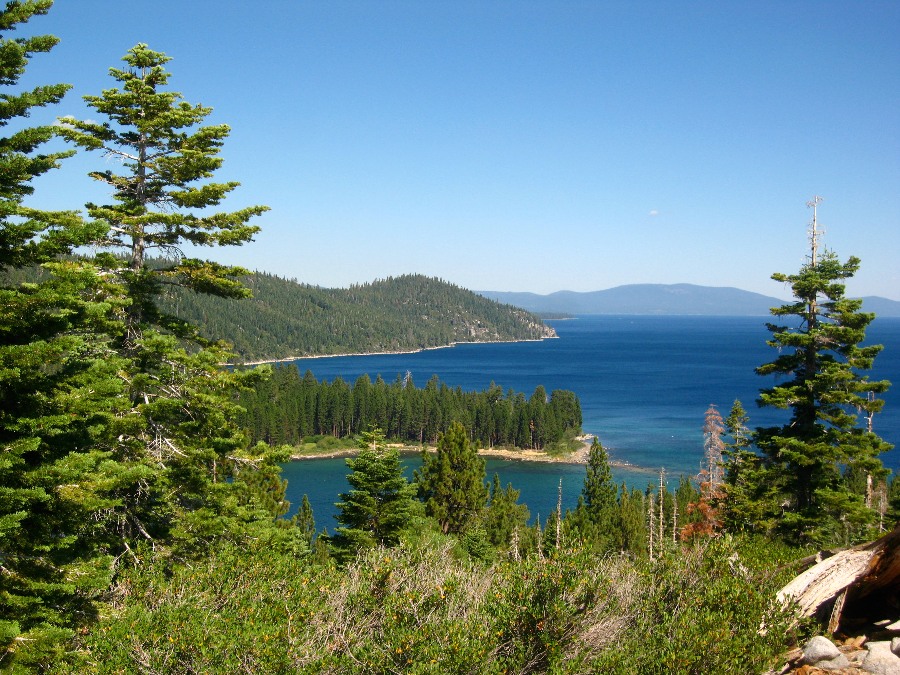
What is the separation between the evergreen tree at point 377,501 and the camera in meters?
22.6

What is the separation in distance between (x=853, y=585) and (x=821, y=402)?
1014 centimetres

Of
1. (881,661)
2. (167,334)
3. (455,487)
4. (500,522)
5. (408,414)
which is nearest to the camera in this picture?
(881,661)

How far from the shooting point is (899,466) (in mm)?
66938

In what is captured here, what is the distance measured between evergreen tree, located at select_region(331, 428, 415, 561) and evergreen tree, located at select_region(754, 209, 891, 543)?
39.9 ft

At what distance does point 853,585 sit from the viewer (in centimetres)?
845

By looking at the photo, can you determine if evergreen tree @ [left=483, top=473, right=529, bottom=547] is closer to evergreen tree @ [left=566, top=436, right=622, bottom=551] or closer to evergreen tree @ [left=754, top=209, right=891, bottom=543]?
evergreen tree @ [left=566, top=436, right=622, bottom=551]

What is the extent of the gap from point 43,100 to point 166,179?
3.55m

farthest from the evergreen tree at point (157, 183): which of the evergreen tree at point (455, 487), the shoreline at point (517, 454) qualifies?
the shoreline at point (517, 454)

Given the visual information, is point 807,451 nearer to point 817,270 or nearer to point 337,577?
point 817,270

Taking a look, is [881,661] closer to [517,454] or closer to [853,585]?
[853,585]

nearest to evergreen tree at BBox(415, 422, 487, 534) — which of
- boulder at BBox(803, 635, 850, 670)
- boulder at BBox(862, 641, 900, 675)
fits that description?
boulder at BBox(803, 635, 850, 670)

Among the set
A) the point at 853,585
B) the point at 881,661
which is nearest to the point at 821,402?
the point at 853,585

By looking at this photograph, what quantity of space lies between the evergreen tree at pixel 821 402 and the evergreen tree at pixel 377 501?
12.2 m

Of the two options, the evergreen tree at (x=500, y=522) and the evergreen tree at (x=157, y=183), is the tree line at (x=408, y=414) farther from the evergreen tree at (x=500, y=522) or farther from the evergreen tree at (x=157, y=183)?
the evergreen tree at (x=157, y=183)
